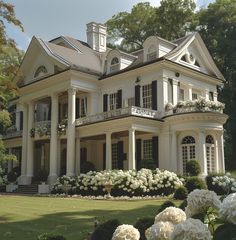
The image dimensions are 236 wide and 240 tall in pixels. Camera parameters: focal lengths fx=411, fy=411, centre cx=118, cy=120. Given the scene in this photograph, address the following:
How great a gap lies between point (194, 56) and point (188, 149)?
26.1 feet

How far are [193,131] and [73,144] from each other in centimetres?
833

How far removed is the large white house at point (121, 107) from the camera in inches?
979

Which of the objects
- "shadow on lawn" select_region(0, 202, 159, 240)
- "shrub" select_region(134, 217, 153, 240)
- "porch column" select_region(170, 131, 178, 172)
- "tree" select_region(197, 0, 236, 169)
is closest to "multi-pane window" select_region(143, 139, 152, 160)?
"porch column" select_region(170, 131, 178, 172)

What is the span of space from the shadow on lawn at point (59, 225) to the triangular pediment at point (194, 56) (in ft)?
52.9

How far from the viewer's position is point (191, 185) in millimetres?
19516

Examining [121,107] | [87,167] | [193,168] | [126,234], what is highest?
[121,107]

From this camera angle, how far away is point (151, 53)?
2761cm

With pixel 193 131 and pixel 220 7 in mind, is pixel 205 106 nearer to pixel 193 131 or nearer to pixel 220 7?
pixel 193 131

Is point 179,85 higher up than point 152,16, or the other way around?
point 152,16

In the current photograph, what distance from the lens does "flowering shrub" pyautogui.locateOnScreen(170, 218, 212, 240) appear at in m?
2.61

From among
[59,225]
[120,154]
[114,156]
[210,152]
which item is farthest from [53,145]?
[59,225]

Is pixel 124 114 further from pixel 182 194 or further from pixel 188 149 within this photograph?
pixel 182 194

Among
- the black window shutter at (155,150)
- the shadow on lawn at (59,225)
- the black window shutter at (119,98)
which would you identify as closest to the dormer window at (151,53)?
the black window shutter at (119,98)

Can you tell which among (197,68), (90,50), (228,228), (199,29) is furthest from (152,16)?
(228,228)
